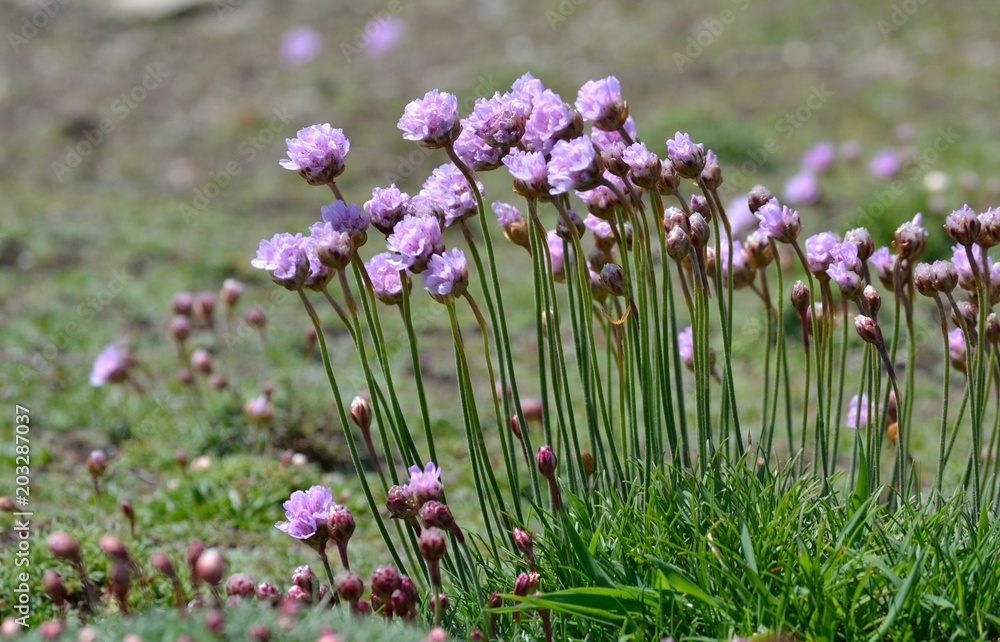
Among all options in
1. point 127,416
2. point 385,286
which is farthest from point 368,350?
point 385,286

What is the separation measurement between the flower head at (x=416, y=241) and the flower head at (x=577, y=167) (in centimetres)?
24

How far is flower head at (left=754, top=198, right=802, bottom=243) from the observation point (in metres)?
1.99

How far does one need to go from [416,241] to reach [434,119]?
0.76 ft

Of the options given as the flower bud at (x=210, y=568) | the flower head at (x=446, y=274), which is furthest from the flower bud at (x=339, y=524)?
the flower head at (x=446, y=274)

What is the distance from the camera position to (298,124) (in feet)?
25.5

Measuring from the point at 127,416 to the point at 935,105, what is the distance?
18.6ft

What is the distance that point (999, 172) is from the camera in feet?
19.2

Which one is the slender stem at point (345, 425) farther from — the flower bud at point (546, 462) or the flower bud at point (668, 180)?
the flower bud at point (668, 180)

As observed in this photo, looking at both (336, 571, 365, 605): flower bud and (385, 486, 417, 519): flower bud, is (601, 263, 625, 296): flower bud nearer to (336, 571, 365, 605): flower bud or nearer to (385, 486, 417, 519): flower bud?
(385, 486, 417, 519): flower bud

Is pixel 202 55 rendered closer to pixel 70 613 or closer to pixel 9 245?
pixel 9 245

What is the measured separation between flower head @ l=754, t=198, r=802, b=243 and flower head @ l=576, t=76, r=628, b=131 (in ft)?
1.15

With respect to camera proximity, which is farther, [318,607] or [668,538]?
[668,538]

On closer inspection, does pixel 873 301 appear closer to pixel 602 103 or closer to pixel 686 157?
pixel 686 157

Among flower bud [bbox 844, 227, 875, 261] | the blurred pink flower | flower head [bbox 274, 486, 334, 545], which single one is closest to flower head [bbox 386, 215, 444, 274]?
flower head [bbox 274, 486, 334, 545]
